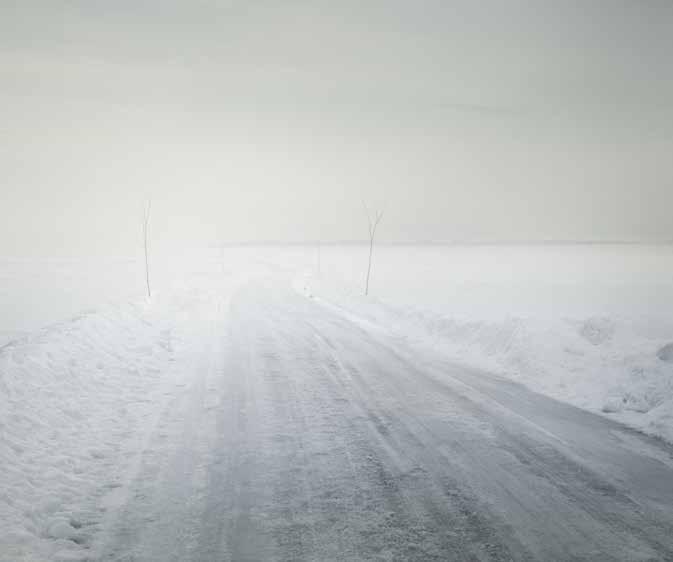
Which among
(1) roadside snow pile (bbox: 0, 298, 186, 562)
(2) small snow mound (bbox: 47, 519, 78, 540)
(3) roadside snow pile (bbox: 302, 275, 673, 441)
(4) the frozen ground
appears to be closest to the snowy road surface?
(4) the frozen ground

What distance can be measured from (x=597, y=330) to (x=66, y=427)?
643 inches

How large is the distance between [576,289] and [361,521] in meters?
39.2

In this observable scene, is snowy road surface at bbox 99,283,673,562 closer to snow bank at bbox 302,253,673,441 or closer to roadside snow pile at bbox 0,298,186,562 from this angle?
roadside snow pile at bbox 0,298,186,562

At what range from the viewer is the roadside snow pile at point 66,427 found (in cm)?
386

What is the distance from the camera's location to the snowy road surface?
3.66 meters

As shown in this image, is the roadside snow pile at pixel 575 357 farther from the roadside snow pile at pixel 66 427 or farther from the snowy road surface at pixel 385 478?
the roadside snow pile at pixel 66 427

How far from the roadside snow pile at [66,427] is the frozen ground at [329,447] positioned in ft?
0.10

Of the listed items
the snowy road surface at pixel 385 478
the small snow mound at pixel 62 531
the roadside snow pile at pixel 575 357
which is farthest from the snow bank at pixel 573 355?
the small snow mound at pixel 62 531

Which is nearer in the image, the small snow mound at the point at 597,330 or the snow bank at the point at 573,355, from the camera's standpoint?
the snow bank at the point at 573,355

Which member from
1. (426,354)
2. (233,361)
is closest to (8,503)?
(233,361)

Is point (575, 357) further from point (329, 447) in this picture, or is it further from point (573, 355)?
point (329, 447)

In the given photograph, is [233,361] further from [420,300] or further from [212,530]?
[420,300]

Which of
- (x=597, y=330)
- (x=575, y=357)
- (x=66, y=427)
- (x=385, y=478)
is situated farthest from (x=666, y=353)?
(x=66, y=427)

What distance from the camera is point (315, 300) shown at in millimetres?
23344
